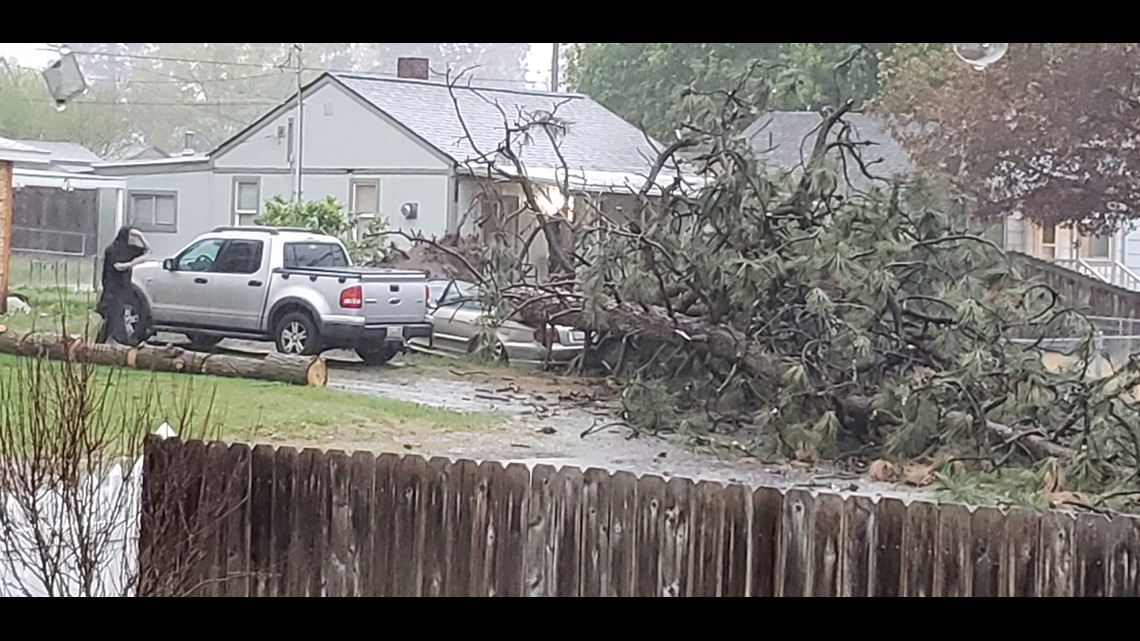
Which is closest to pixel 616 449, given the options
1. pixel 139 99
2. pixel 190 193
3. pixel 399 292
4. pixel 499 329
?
pixel 499 329

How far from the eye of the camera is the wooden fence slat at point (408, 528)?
15.2ft

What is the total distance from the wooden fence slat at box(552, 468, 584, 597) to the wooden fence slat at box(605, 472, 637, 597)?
0.33 feet

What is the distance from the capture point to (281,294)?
487cm

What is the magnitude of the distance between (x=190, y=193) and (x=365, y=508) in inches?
45.2

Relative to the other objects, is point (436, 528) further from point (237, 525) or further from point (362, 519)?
point (237, 525)

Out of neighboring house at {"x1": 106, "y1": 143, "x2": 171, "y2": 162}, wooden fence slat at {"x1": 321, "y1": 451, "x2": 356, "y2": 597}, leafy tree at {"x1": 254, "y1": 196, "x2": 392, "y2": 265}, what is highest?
neighboring house at {"x1": 106, "y1": 143, "x2": 171, "y2": 162}

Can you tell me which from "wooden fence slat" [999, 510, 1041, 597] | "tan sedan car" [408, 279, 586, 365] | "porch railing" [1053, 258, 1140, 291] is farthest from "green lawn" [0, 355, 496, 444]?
"porch railing" [1053, 258, 1140, 291]

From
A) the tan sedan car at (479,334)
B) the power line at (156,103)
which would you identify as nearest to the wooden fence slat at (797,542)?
the tan sedan car at (479,334)

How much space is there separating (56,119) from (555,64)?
162 centimetres

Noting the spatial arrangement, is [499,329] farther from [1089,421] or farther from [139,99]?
[1089,421]

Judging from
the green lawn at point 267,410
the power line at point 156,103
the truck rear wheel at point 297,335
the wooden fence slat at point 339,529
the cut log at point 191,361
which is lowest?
the wooden fence slat at point 339,529

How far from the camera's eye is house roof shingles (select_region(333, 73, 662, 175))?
487 cm

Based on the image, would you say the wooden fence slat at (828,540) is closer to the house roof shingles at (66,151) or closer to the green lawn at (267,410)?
the green lawn at (267,410)

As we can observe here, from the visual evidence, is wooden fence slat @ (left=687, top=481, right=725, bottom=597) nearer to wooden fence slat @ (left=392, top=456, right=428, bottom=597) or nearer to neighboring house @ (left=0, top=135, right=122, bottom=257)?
wooden fence slat @ (left=392, top=456, right=428, bottom=597)
